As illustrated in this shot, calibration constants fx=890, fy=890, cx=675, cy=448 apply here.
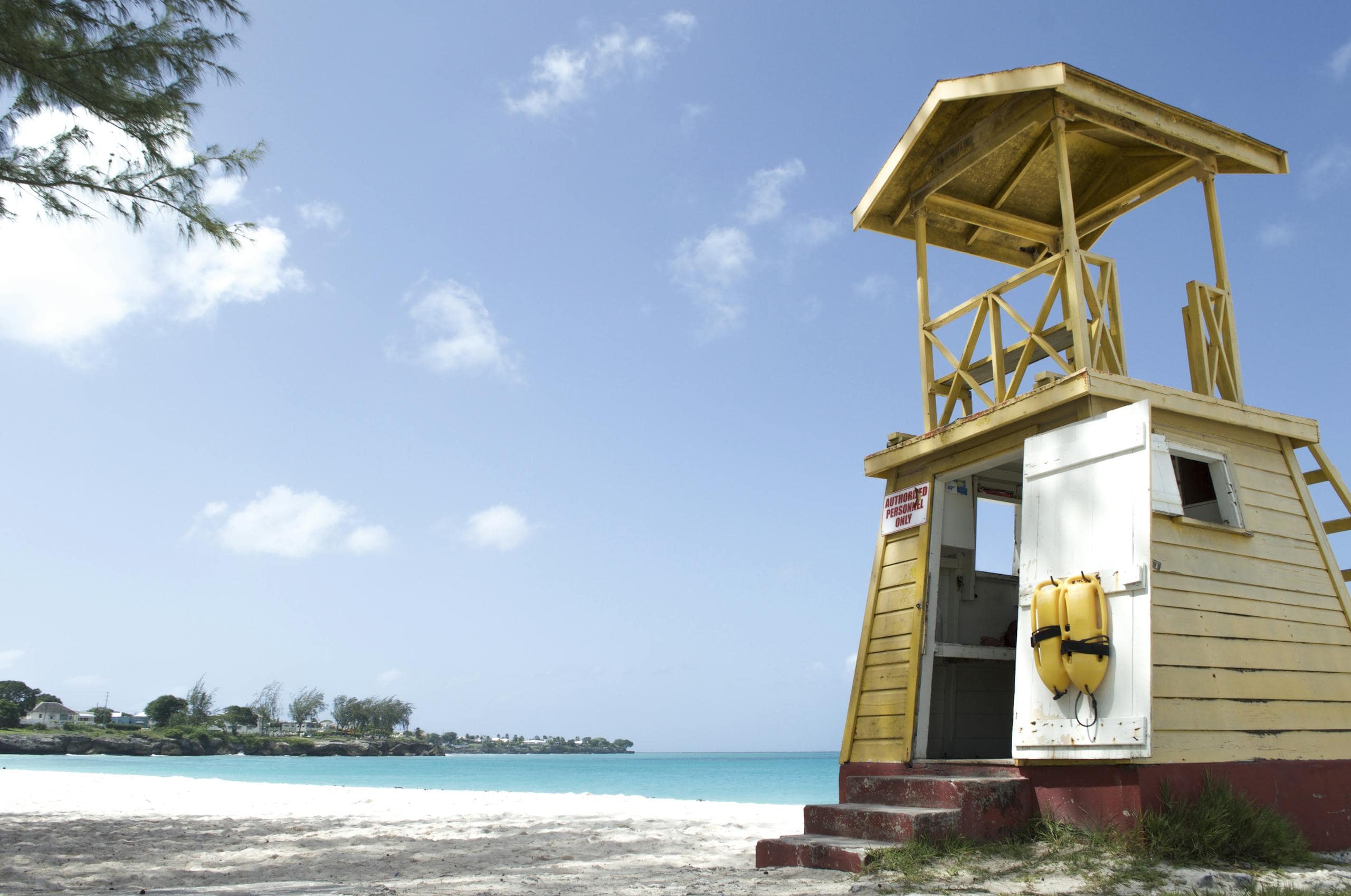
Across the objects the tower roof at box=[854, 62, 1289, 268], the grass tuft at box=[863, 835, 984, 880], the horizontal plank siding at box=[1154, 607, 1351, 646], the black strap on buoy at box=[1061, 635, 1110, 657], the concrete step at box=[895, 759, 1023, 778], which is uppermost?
the tower roof at box=[854, 62, 1289, 268]

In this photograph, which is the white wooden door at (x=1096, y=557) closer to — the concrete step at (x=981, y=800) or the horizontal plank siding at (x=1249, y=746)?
the concrete step at (x=981, y=800)

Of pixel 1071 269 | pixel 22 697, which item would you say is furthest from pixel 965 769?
pixel 22 697

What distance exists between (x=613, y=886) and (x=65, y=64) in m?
→ 7.47

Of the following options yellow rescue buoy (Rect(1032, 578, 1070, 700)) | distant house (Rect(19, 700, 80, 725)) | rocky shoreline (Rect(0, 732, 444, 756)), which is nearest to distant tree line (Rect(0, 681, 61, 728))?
distant house (Rect(19, 700, 80, 725))

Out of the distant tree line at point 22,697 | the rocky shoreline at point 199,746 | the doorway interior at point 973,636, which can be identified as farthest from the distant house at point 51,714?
the doorway interior at point 973,636

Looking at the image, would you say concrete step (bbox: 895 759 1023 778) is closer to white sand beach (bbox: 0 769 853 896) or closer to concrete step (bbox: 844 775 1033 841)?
concrete step (bbox: 844 775 1033 841)

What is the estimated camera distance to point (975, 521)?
24.9ft

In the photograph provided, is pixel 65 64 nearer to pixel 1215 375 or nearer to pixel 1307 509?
pixel 1215 375

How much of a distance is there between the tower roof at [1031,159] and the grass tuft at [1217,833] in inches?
194

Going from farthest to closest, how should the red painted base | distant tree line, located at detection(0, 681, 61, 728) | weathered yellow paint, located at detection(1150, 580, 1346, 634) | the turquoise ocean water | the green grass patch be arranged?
distant tree line, located at detection(0, 681, 61, 728) < the turquoise ocean water < weathered yellow paint, located at detection(1150, 580, 1346, 634) < the red painted base < the green grass patch

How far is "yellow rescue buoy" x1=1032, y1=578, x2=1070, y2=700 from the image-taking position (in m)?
5.43

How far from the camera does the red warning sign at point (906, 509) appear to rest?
7.35 m

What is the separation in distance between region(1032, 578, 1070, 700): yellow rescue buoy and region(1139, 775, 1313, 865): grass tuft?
78 cm

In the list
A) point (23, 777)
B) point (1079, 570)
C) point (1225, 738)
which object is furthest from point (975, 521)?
point (23, 777)
